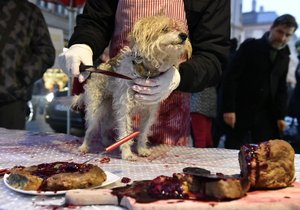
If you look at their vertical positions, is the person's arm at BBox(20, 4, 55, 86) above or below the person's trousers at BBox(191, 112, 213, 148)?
above

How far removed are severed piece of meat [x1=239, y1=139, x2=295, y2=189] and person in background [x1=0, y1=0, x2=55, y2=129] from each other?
1.93 metres

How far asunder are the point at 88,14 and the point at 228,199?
126 centimetres

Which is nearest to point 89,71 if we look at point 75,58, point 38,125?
point 75,58

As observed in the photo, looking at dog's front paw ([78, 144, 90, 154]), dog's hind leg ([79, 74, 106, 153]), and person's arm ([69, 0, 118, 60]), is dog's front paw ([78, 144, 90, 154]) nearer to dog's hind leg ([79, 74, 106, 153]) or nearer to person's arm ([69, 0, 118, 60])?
dog's hind leg ([79, 74, 106, 153])

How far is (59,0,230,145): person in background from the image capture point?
1532 millimetres

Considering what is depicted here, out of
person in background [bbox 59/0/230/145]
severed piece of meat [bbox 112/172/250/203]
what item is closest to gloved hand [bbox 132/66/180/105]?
person in background [bbox 59/0/230/145]

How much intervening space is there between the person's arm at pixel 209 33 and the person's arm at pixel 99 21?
14.9 inches

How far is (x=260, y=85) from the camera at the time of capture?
3613 millimetres

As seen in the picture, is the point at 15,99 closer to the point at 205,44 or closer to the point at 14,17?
the point at 14,17

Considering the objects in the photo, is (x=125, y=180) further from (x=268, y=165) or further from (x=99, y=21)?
(x=99, y=21)

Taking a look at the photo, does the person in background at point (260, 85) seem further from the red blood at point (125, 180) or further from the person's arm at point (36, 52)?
the red blood at point (125, 180)

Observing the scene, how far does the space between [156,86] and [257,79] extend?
7.67 ft

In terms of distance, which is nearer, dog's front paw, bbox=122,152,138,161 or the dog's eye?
the dog's eye

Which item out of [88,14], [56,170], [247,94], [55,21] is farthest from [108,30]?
[55,21]
